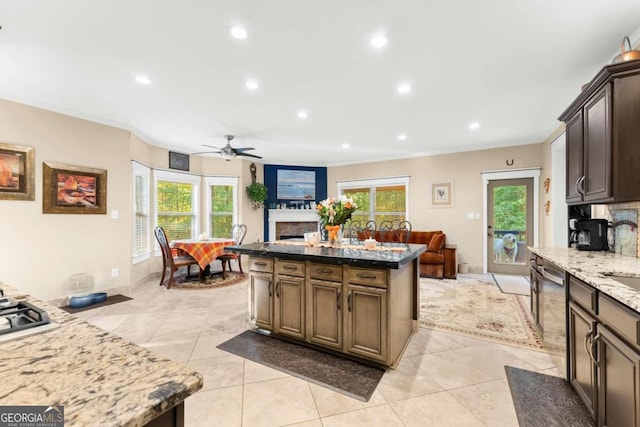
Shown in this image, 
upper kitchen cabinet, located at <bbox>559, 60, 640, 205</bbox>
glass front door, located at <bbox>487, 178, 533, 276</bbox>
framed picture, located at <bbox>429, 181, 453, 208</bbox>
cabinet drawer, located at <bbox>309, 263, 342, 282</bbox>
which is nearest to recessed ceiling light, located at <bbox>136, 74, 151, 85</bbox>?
cabinet drawer, located at <bbox>309, 263, 342, 282</bbox>

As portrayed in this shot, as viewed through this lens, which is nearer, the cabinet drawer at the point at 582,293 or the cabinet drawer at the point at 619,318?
the cabinet drawer at the point at 619,318

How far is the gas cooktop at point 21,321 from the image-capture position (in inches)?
32.2

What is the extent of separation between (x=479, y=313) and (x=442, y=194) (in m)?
3.20

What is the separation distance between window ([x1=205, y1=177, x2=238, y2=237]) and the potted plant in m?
0.33

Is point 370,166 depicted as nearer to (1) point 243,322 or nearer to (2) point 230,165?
(2) point 230,165

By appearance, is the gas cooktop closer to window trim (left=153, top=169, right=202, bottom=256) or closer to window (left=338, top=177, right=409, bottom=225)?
window trim (left=153, top=169, right=202, bottom=256)

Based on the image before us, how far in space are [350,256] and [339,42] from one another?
1771 millimetres

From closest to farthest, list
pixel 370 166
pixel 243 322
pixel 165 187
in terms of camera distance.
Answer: pixel 243 322, pixel 165 187, pixel 370 166

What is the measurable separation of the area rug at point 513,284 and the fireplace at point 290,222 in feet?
13.9

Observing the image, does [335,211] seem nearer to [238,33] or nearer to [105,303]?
[238,33]

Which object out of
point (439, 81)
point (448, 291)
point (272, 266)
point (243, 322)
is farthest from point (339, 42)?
point (448, 291)

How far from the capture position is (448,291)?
455 centimetres

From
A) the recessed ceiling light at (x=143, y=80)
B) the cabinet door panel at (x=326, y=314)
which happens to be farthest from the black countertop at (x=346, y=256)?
the recessed ceiling light at (x=143, y=80)

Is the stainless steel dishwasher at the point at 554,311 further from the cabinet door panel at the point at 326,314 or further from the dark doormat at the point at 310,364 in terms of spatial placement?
the cabinet door panel at the point at 326,314
